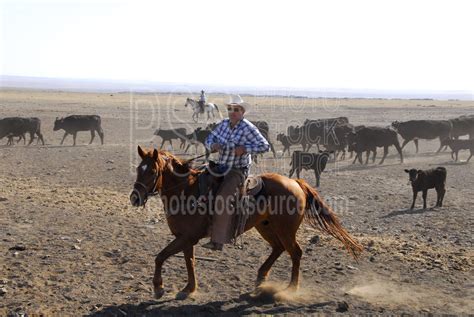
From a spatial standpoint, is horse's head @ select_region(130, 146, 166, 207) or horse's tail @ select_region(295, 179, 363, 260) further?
horse's tail @ select_region(295, 179, 363, 260)

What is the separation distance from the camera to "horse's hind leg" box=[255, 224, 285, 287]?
7996 mm

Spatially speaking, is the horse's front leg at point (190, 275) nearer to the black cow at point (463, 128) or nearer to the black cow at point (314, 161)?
the black cow at point (314, 161)

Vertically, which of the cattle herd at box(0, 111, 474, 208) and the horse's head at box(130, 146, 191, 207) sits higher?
the horse's head at box(130, 146, 191, 207)

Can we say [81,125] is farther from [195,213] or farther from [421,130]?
[195,213]

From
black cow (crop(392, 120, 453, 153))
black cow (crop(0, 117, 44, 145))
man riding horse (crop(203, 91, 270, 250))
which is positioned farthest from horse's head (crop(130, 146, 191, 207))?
black cow (crop(392, 120, 453, 153))

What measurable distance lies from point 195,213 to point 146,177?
2.60 ft

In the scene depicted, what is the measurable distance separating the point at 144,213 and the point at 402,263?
5621 millimetres

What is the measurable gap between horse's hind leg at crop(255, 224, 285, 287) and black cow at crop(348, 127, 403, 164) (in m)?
14.6

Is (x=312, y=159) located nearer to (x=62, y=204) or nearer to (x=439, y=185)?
(x=439, y=185)

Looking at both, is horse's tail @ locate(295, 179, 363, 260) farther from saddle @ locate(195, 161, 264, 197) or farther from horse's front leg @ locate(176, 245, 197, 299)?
horse's front leg @ locate(176, 245, 197, 299)

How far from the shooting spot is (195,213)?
7.34 m

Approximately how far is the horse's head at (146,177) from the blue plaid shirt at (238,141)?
0.84 m

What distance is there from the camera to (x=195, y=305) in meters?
7.15

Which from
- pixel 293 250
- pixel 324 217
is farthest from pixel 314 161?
pixel 293 250
